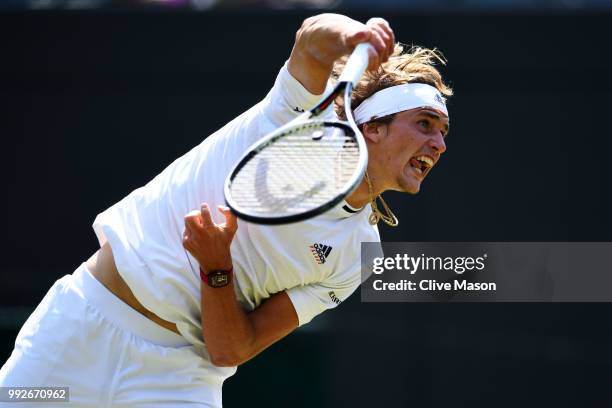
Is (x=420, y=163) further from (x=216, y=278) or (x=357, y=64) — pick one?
(x=216, y=278)

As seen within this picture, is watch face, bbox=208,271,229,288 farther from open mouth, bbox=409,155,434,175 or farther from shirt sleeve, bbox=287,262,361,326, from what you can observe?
open mouth, bbox=409,155,434,175

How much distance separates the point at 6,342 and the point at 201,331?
3002 millimetres

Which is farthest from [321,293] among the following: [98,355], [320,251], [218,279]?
[98,355]

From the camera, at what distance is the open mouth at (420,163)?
3.33 metres

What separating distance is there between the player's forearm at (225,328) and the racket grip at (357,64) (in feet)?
2.29

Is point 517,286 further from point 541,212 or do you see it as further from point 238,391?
point 238,391

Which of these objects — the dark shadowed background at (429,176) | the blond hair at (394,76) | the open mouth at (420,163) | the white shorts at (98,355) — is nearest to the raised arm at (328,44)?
the blond hair at (394,76)

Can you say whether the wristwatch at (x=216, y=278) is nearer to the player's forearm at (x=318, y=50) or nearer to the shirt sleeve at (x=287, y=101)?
the shirt sleeve at (x=287, y=101)

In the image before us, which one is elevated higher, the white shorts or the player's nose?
the player's nose

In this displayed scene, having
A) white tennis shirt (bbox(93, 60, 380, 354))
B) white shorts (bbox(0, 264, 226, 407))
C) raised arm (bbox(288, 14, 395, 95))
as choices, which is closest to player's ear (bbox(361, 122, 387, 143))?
white tennis shirt (bbox(93, 60, 380, 354))

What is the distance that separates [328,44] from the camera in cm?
293

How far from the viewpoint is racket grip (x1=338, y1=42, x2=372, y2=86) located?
2.80 meters

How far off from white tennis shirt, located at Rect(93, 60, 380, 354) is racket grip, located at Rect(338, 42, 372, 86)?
9.8 inches

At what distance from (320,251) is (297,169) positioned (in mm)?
497
